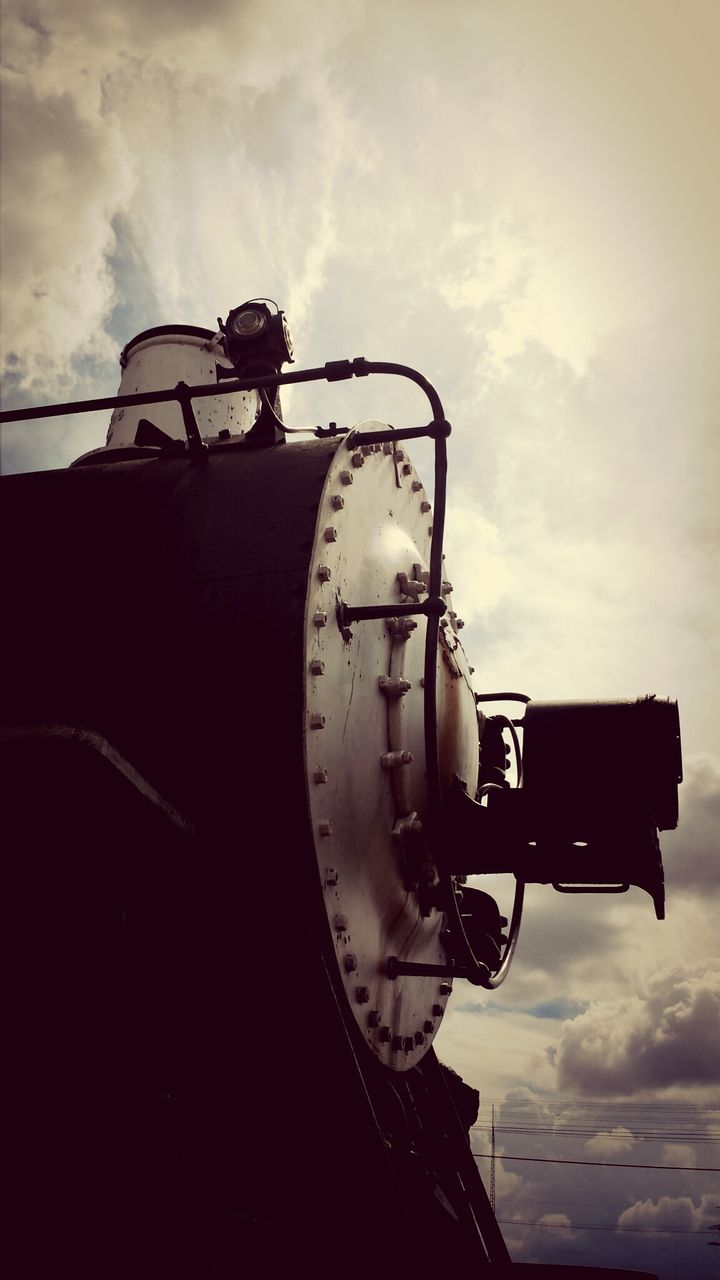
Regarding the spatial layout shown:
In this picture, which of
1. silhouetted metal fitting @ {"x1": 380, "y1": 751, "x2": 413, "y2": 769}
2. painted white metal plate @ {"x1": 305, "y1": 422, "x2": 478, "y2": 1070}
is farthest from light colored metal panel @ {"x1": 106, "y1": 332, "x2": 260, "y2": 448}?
silhouetted metal fitting @ {"x1": 380, "y1": 751, "x2": 413, "y2": 769}

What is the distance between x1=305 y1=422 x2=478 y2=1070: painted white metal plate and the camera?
237cm

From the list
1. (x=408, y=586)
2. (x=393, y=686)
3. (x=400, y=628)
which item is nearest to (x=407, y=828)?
(x=393, y=686)

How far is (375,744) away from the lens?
9.25ft

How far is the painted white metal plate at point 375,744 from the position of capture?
237 centimetres

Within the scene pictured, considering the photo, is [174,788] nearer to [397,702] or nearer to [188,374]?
[397,702]

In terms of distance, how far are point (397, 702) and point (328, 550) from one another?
2.26ft

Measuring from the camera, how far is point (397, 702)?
9.74 feet

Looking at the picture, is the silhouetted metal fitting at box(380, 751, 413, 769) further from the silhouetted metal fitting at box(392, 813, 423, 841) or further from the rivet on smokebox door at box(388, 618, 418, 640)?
the rivet on smokebox door at box(388, 618, 418, 640)

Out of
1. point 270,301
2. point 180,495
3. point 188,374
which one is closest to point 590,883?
point 180,495

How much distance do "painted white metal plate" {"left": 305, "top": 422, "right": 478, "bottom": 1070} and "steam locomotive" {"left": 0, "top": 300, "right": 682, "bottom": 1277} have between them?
0.05 feet

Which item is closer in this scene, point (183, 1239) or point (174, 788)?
point (183, 1239)

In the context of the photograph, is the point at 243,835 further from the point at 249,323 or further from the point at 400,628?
the point at 249,323

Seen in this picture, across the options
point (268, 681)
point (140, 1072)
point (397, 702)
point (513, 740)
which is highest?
point (513, 740)

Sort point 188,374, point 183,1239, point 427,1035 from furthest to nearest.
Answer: point 188,374, point 427,1035, point 183,1239
